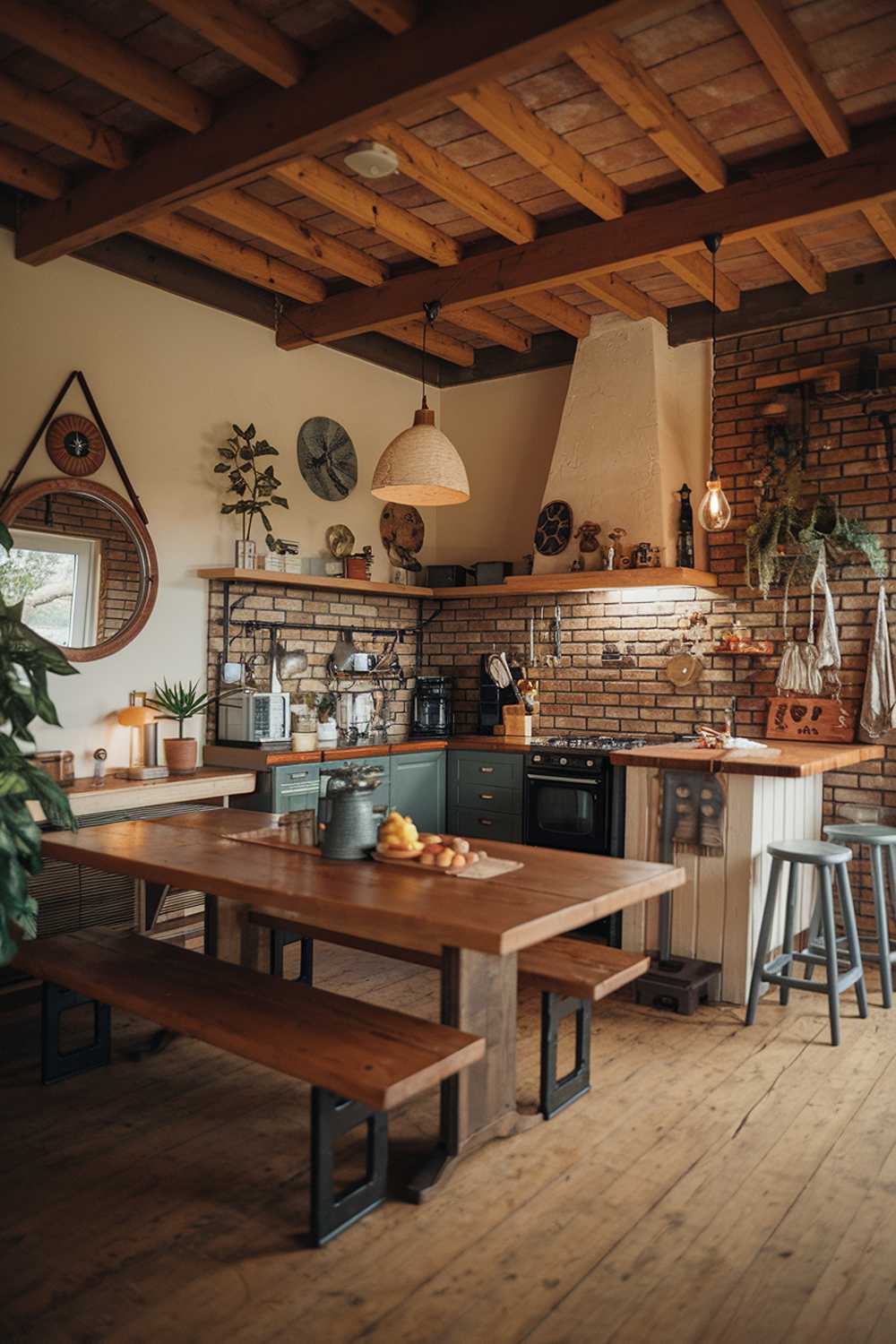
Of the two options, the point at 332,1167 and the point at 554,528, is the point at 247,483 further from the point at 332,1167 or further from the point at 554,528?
the point at 332,1167

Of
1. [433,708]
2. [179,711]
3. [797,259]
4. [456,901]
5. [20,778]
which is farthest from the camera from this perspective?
[433,708]

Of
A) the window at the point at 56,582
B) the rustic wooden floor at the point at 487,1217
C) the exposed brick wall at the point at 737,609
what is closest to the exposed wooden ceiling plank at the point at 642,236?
the exposed brick wall at the point at 737,609

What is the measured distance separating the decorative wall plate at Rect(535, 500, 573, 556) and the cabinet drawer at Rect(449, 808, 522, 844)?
1.56 meters

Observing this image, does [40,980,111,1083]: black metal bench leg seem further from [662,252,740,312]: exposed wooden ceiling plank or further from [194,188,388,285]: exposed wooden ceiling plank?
[662,252,740,312]: exposed wooden ceiling plank

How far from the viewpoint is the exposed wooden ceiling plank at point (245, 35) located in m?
2.96

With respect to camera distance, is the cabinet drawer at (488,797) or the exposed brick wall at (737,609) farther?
the cabinet drawer at (488,797)

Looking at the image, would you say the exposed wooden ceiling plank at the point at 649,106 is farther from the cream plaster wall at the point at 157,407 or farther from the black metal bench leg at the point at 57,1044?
the black metal bench leg at the point at 57,1044

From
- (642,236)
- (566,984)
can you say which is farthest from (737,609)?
(566,984)

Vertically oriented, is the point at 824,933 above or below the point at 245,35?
below

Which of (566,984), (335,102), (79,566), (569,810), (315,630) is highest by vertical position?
(335,102)

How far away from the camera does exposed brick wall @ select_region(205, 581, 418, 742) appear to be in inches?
211

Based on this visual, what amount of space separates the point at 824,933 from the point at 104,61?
3901 mm

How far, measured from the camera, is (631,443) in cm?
559

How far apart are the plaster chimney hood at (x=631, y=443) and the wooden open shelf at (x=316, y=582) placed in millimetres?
760
